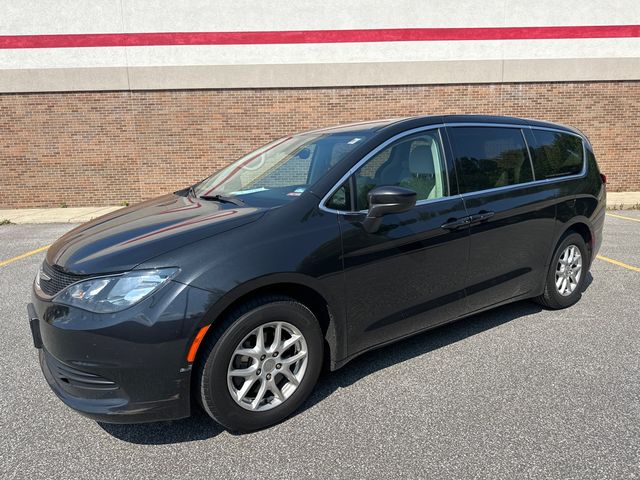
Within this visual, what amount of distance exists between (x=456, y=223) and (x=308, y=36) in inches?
381

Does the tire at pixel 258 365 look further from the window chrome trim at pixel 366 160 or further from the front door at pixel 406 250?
the window chrome trim at pixel 366 160

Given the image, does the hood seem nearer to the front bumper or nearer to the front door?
the front bumper

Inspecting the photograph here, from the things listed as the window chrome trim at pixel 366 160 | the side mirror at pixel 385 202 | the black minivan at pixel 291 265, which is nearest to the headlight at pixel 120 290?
the black minivan at pixel 291 265

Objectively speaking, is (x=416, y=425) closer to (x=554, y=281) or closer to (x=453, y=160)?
(x=453, y=160)

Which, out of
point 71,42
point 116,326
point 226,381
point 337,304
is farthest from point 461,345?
point 71,42

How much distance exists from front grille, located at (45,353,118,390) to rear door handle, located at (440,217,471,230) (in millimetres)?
2192

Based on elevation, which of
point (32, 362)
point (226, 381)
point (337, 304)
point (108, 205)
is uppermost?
point (337, 304)

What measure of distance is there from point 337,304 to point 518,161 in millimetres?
2082

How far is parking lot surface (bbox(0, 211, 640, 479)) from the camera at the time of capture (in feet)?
7.18

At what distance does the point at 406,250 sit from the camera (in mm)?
2859

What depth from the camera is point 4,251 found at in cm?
702

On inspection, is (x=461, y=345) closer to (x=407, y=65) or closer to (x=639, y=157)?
(x=407, y=65)

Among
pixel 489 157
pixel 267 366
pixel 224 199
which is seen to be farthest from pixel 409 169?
pixel 267 366

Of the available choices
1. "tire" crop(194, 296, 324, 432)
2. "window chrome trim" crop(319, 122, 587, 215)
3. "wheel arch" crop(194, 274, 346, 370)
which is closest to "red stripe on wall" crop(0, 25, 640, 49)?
"window chrome trim" crop(319, 122, 587, 215)
